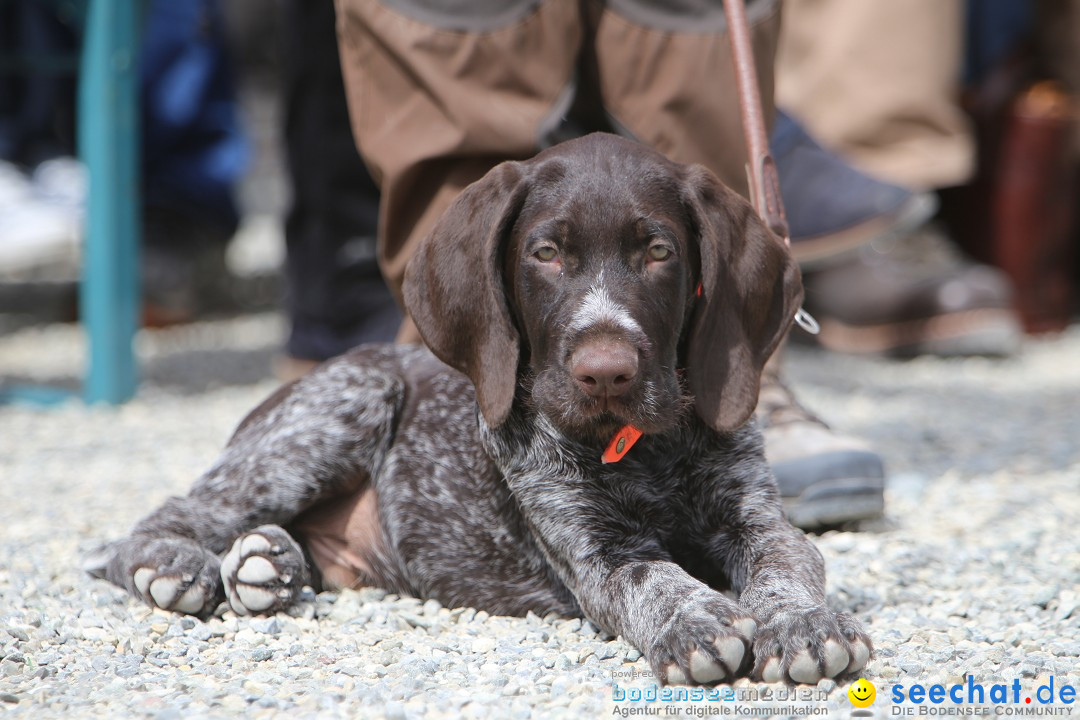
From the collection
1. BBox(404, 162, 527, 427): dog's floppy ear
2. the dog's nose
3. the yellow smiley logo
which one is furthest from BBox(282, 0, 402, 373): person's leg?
the yellow smiley logo

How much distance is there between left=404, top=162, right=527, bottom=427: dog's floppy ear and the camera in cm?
295

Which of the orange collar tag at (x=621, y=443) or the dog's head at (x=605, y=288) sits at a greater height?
the dog's head at (x=605, y=288)

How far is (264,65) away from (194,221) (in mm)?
7820

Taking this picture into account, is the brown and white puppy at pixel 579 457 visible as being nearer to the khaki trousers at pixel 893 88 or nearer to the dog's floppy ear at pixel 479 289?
the dog's floppy ear at pixel 479 289

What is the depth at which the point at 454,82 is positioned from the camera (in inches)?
153

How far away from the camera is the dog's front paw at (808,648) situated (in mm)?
2494

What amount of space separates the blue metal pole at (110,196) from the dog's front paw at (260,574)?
10.4 ft

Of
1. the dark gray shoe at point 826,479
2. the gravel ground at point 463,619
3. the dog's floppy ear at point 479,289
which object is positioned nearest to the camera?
the gravel ground at point 463,619

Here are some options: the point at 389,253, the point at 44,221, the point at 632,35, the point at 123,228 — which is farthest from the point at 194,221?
the point at 632,35

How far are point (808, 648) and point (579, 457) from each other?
2.41ft

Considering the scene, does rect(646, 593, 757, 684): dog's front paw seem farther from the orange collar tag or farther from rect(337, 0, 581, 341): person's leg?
rect(337, 0, 581, 341): person's leg

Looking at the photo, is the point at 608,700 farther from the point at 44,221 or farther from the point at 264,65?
the point at 264,65

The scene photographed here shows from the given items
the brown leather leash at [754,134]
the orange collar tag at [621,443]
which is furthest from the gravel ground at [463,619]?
the brown leather leash at [754,134]

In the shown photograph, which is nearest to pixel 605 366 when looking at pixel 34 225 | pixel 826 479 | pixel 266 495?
pixel 266 495
